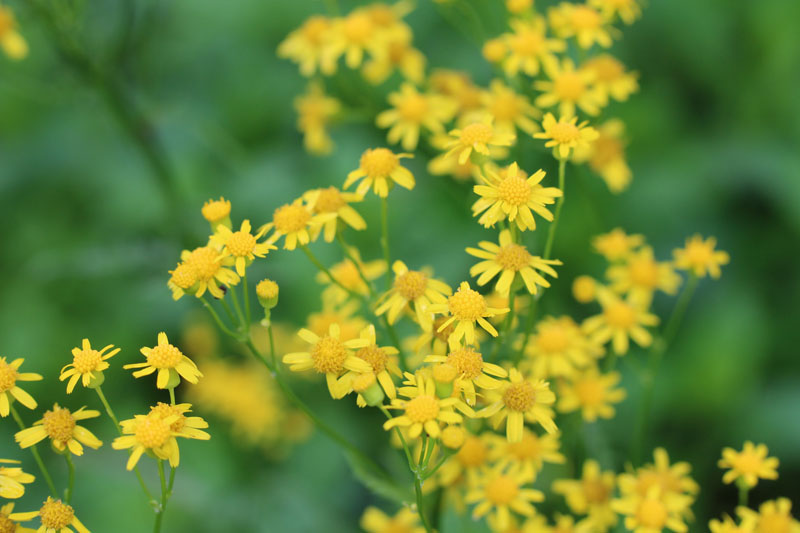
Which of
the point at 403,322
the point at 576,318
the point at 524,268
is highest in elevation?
the point at 576,318

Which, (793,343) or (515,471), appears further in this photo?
(793,343)

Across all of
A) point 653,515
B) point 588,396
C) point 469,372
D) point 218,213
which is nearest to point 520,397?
point 469,372

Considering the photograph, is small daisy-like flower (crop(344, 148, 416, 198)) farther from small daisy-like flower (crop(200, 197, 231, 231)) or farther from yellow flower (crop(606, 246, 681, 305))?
yellow flower (crop(606, 246, 681, 305))

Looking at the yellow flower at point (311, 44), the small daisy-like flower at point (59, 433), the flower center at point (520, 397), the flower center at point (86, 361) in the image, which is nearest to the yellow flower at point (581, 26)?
the yellow flower at point (311, 44)

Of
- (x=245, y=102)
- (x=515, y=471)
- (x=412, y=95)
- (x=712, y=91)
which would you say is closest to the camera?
(x=515, y=471)

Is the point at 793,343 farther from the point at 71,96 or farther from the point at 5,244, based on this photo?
the point at 5,244

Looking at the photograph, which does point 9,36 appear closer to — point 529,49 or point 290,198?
point 290,198

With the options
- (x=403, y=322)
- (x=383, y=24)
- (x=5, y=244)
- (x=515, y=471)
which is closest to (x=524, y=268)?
(x=515, y=471)

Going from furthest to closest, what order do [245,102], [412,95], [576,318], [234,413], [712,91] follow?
[245,102], [712,91], [234,413], [576,318], [412,95]
